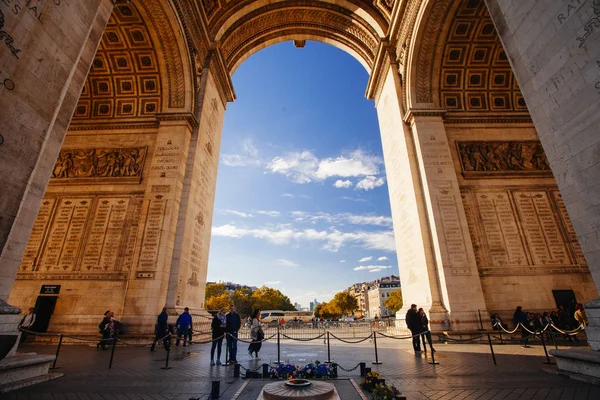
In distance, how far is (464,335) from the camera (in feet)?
34.8

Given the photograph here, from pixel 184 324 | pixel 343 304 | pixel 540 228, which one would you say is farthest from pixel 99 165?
pixel 343 304

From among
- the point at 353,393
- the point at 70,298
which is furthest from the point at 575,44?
the point at 70,298

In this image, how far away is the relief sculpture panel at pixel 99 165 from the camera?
13297 mm

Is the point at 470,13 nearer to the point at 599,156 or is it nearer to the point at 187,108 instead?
the point at 599,156

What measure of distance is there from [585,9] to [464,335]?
1034 cm

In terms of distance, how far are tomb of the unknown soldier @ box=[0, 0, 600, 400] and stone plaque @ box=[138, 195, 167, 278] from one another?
0.09 m

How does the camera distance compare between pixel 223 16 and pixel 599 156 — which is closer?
pixel 599 156

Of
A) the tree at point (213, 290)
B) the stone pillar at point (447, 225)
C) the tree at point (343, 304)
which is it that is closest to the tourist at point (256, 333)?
the stone pillar at point (447, 225)

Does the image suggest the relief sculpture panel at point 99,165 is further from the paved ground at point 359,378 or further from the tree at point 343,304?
the tree at point 343,304

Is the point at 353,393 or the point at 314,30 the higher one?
the point at 314,30

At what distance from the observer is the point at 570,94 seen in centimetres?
541

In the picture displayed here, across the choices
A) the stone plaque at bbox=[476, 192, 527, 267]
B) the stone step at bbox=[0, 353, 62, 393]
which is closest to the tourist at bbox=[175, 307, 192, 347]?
the stone step at bbox=[0, 353, 62, 393]

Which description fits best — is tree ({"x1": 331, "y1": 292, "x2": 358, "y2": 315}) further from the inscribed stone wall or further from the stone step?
the stone step

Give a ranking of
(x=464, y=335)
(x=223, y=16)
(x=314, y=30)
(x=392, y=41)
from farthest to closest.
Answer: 1. (x=314, y=30)
2. (x=223, y=16)
3. (x=392, y=41)
4. (x=464, y=335)
